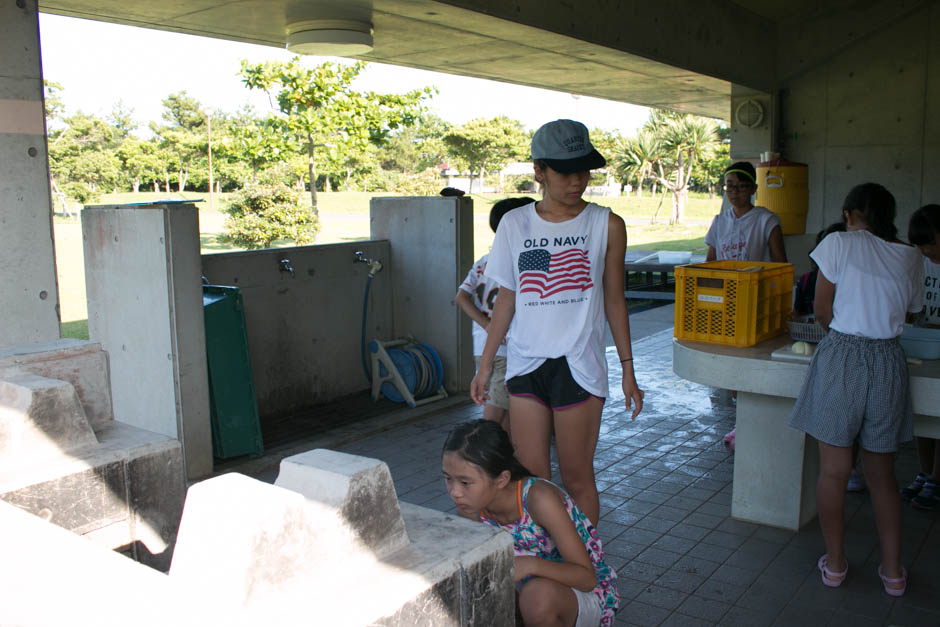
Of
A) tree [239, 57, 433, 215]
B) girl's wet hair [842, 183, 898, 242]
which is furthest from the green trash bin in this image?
tree [239, 57, 433, 215]

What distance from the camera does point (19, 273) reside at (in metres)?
3.74

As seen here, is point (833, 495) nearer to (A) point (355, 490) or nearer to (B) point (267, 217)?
(A) point (355, 490)

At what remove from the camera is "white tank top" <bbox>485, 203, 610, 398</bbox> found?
122 inches

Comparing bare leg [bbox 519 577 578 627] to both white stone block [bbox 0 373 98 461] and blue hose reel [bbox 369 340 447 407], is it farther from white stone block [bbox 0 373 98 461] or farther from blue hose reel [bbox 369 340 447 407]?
blue hose reel [bbox 369 340 447 407]

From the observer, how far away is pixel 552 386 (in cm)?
311

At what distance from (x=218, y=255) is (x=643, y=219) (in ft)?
118

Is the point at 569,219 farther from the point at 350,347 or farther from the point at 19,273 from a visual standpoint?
the point at 350,347

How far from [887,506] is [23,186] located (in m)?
4.08

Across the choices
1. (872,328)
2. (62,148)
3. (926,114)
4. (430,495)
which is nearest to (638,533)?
(430,495)

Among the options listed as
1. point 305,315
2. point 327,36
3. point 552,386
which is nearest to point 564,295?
point 552,386

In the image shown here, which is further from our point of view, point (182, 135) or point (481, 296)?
point (182, 135)

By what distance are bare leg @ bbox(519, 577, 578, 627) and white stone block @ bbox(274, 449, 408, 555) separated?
0.71 meters

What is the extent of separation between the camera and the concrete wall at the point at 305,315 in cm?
641

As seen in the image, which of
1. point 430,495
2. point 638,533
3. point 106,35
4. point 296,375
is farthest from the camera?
point 106,35
